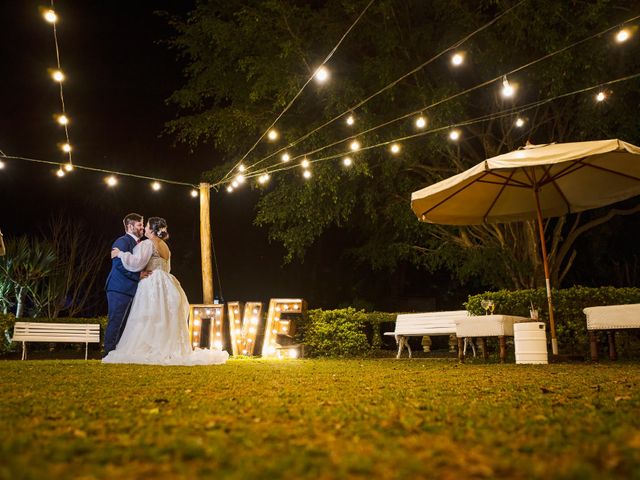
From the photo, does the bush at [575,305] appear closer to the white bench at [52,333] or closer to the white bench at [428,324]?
the white bench at [428,324]

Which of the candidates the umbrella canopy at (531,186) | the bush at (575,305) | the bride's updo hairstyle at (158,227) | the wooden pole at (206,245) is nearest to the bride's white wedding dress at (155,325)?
the bride's updo hairstyle at (158,227)

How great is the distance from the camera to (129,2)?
15.3 meters

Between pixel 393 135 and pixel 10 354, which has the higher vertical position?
pixel 393 135

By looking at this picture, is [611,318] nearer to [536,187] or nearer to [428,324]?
[536,187]

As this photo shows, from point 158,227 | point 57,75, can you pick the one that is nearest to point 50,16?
point 57,75

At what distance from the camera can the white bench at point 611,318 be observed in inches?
273

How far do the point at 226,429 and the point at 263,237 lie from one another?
22.4m

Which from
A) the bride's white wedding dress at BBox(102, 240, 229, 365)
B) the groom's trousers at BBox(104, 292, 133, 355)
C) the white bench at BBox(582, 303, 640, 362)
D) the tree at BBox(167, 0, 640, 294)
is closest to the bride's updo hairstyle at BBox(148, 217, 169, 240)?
the bride's white wedding dress at BBox(102, 240, 229, 365)

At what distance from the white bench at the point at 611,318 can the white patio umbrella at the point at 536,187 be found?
493mm

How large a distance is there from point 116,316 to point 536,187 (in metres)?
6.13

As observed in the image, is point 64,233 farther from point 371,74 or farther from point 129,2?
point 371,74

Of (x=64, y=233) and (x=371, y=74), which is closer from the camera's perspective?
(x=371, y=74)

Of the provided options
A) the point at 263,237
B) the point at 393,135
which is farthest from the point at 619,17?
the point at 263,237

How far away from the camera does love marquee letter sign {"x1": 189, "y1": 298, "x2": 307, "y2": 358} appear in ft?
34.5
